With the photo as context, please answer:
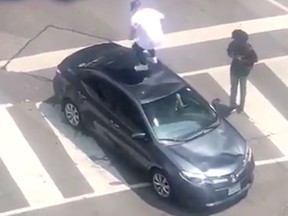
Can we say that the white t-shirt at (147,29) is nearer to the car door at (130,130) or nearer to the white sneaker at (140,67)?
the white sneaker at (140,67)

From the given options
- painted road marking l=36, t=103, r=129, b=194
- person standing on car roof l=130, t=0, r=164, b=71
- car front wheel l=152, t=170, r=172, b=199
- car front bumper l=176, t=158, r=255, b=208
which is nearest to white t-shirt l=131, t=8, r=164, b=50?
person standing on car roof l=130, t=0, r=164, b=71

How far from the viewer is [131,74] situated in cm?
1789

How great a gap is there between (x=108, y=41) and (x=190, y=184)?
616 centimetres

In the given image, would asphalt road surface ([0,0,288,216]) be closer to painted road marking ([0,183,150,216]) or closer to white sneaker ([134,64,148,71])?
painted road marking ([0,183,150,216])

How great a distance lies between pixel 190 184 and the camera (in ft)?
54.2

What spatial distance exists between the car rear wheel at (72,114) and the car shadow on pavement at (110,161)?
138 millimetres

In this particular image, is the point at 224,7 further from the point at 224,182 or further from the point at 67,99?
the point at 224,182

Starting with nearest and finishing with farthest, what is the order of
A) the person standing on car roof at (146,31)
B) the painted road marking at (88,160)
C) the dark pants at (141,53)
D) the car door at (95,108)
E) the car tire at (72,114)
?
the painted road marking at (88,160), the car door at (95,108), the dark pants at (141,53), the car tire at (72,114), the person standing on car roof at (146,31)

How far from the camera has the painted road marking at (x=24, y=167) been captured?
1723cm

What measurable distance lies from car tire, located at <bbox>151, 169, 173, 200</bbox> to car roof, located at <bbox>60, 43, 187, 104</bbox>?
1271mm

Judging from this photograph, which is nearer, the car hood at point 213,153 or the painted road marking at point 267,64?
the car hood at point 213,153

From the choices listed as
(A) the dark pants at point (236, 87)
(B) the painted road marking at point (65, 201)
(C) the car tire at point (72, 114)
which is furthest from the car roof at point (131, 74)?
(A) the dark pants at point (236, 87)

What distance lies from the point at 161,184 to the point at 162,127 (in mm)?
966

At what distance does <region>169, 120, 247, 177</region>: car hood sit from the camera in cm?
1670
